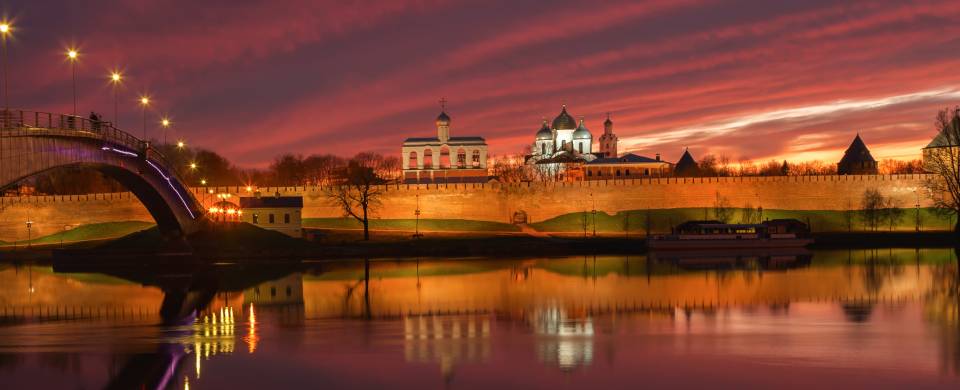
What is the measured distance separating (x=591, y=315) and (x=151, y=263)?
96.1 feet

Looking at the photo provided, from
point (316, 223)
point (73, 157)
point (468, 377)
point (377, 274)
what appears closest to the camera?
point (468, 377)

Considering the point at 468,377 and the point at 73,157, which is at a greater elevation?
the point at 73,157

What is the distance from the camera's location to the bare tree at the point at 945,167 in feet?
202

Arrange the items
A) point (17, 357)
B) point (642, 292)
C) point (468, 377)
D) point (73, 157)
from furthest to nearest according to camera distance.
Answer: point (73, 157) < point (642, 292) < point (17, 357) < point (468, 377)

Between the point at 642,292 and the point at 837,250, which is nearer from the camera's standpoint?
the point at 642,292

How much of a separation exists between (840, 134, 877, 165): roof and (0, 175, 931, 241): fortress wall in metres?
16.5

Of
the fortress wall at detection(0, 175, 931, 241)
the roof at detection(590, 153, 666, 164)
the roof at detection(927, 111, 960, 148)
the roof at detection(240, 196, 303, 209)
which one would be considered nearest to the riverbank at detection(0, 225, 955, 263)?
the roof at detection(240, 196, 303, 209)

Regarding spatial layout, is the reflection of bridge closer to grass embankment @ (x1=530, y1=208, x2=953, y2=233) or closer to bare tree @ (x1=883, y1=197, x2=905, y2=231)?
grass embankment @ (x1=530, y1=208, x2=953, y2=233)

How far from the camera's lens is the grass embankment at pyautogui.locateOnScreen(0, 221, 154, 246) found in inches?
2660

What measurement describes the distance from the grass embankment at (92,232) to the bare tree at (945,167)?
5355cm

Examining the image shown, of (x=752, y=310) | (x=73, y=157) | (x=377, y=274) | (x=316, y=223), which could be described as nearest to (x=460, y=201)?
(x=316, y=223)

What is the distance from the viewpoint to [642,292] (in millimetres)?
29797

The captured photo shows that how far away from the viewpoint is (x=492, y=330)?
22125 millimetres

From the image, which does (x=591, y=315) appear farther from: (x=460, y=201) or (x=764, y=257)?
(x=460, y=201)
